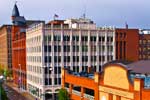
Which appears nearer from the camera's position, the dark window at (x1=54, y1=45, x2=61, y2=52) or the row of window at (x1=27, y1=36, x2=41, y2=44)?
the dark window at (x1=54, y1=45, x2=61, y2=52)

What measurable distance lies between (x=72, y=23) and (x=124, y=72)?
2384 inches

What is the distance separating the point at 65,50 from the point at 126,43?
64.7 ft

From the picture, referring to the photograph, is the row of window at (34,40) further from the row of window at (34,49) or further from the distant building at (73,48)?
the row of window at (34,49)

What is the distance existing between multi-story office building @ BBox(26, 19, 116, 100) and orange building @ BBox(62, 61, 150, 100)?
27.7 m

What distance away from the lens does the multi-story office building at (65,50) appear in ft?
355

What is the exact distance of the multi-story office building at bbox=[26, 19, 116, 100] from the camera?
108188 mm

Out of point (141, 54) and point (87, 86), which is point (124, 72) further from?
point (141, 54)

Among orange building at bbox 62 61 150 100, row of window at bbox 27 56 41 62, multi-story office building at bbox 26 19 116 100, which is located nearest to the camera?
orange building at bbox 62 61 150 100

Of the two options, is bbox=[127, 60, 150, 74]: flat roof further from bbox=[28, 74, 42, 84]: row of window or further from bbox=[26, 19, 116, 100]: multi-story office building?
bbox=[28, 74, 42, 84]: row of window

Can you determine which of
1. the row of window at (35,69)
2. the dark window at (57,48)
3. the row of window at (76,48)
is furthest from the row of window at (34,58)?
the dark window at (57,48)

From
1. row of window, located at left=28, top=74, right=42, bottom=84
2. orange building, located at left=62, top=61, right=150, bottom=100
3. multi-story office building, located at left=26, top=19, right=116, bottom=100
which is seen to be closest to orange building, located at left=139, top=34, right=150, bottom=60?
multi-story office building, located at left=26, top=19, right=116, bottom=100

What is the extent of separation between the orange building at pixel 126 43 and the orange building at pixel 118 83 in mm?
37374

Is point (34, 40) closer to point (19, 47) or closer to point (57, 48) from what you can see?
point (57, 48)

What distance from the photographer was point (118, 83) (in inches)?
2451
